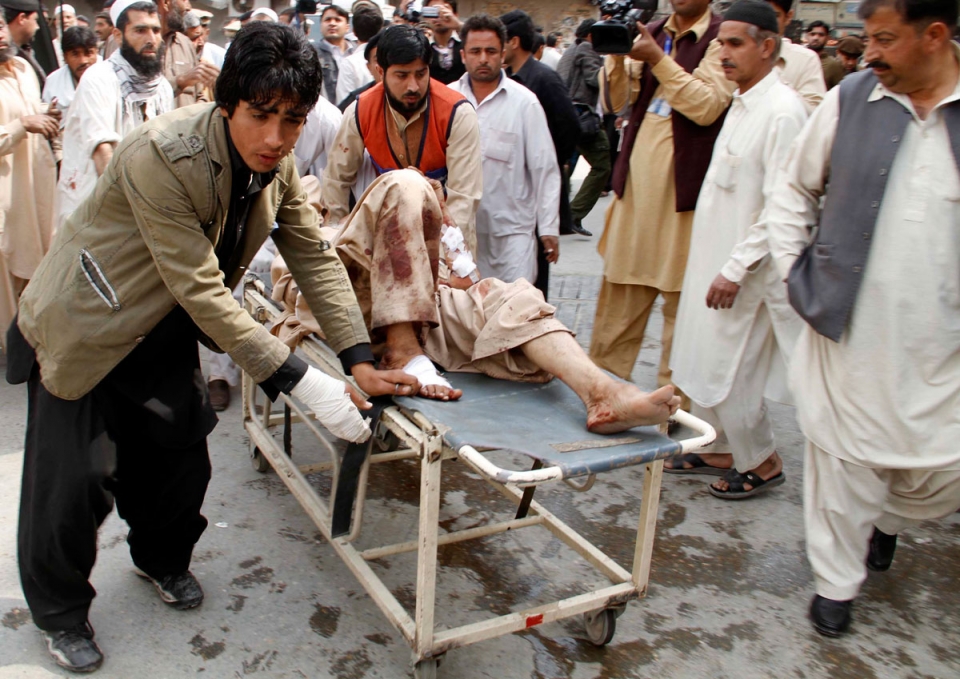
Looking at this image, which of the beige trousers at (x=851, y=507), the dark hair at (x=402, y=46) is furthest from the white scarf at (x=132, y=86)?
the beige trousers at (x=851, y=507)

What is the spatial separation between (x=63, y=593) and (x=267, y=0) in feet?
54.5

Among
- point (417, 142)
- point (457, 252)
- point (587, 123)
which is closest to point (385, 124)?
point (417, 142)

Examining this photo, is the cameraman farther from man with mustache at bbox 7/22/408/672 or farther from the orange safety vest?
man with mustache at bbox 7/22/408/672

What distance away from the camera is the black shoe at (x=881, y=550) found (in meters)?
2.94

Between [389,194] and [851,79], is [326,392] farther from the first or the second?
[851,79]

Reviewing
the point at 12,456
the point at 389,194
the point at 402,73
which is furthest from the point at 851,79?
the point at 12,456

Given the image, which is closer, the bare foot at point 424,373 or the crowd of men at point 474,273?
the crowd of men at point 474,273

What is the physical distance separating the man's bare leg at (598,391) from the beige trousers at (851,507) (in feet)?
2.14

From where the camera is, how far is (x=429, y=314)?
264 centimetres

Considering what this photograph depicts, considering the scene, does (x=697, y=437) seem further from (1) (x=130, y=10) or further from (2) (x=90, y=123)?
(1) (x=130, y=10)

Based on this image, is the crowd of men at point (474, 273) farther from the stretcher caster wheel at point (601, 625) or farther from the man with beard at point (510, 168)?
the stretcher caster wheel at point (601, 625)

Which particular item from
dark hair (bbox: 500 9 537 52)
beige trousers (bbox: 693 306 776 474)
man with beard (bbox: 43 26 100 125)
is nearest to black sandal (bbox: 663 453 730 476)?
beige trousers (bbox: 693 306 776 474)

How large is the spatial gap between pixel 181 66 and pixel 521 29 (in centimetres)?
192

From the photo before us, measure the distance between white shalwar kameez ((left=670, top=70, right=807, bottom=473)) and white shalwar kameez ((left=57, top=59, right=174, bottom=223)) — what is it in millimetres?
2523
